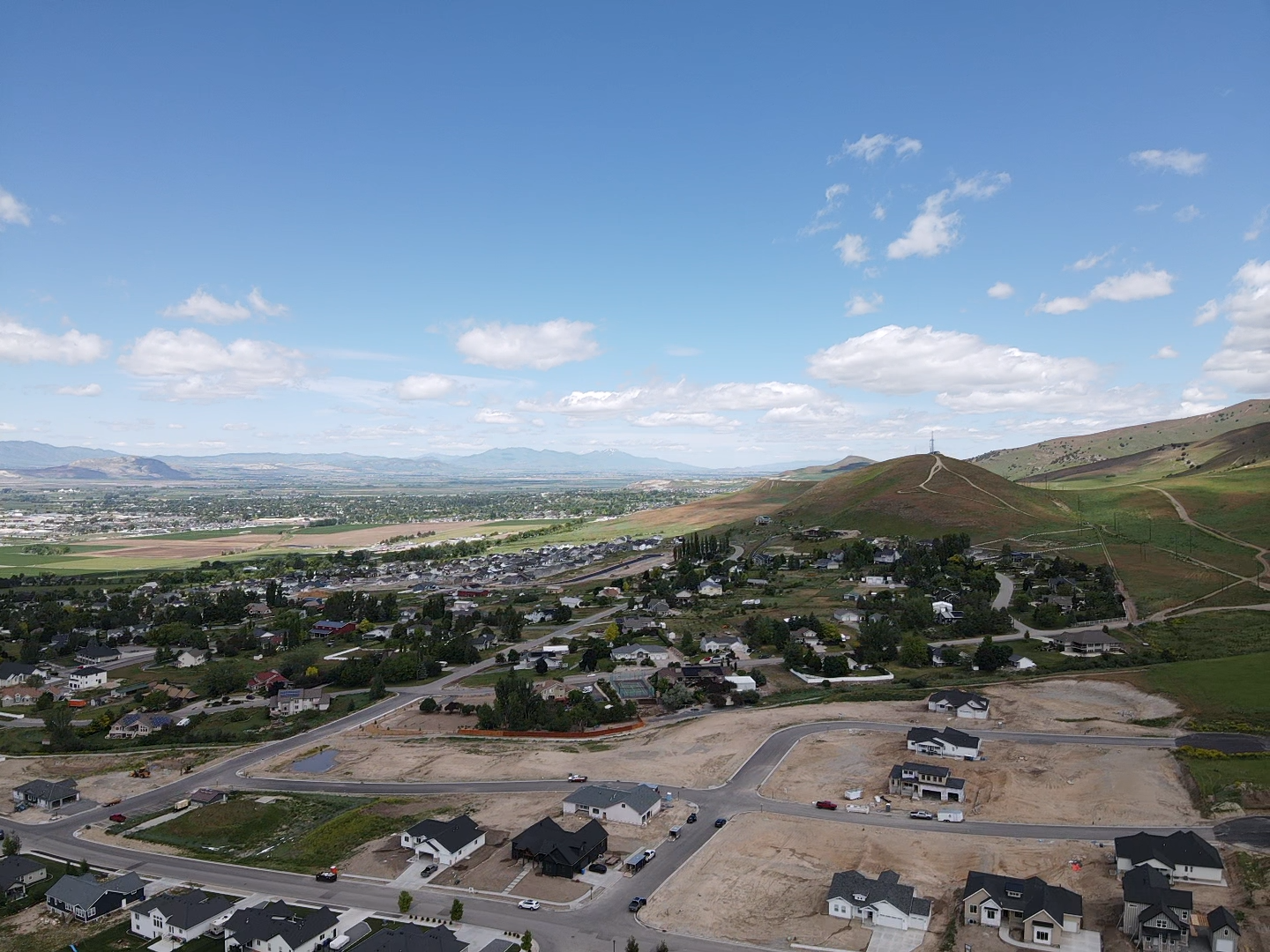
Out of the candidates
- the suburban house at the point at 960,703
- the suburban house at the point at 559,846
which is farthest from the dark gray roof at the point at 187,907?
the suburban house at the point at 960,703

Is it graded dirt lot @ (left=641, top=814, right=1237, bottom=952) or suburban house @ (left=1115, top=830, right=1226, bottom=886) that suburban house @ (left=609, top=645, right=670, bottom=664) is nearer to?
graded dirt lot @ (left=641, top=814, right=1237, bottom=952)

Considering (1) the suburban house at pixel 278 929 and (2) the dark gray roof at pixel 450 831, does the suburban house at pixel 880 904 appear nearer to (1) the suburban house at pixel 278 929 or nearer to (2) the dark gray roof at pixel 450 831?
(2) the dark gray roof at pixel 450 831

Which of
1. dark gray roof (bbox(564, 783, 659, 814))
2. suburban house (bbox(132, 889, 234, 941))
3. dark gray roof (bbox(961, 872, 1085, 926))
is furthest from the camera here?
dark gray roof (bbox(564, 783, 659, 814))

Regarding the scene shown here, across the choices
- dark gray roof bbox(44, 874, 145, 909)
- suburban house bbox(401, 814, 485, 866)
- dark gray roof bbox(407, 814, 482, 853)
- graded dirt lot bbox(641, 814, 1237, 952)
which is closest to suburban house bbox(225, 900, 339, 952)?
suburban house bbox(401, 814, 485, 866)

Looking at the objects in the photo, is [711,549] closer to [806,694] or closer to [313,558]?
[806,694]

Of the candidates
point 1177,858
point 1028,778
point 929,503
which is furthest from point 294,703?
point 929,503

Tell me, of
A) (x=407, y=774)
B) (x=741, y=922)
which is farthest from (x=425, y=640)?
(x=741, y=922)
